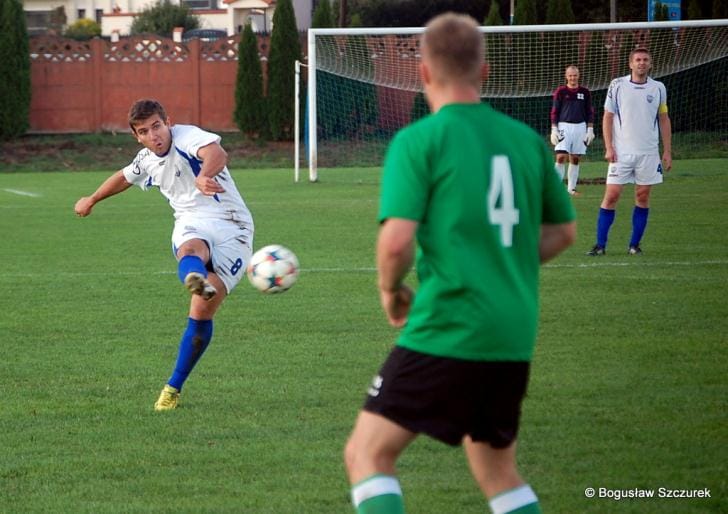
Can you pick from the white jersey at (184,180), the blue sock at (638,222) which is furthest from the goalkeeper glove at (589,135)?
the white jersey at (184,180)

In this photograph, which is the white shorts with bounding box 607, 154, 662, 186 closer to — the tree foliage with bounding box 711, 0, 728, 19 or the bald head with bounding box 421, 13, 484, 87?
the bald head with bounding box 421, 13, 484, 87

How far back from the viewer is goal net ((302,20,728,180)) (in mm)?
23406

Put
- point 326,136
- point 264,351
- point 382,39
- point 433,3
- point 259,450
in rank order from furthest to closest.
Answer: point 433,3, point 326,136, point 382,39, point 264,351, point 259,450

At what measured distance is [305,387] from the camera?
6.84 metres

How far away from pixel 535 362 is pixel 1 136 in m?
26.9

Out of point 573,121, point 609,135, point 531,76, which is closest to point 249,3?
point 531,76

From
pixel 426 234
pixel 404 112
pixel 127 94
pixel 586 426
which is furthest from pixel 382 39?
pixel 426 234

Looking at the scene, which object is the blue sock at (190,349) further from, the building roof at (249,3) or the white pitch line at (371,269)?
the building roof at (249,3)

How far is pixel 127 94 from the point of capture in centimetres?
3366

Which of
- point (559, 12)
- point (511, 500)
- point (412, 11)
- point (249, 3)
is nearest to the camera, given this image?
point (511, 500)

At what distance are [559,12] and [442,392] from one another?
27.4 metres

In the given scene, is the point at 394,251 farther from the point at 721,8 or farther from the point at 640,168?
the point at 721,8

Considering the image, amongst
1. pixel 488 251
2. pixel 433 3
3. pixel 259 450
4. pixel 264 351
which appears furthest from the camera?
pixel 433 3

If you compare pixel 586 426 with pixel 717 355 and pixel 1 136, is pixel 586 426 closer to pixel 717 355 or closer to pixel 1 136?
pixel 717 355
